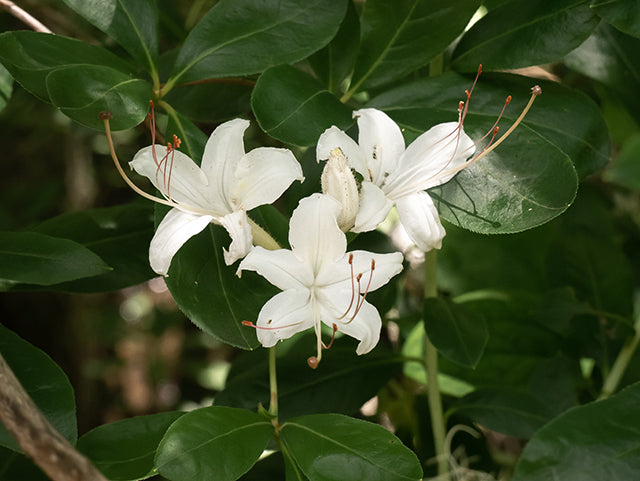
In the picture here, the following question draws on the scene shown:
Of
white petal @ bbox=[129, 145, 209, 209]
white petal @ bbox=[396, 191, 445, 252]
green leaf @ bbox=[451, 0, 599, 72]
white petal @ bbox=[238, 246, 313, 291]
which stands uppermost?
green leaf @ bbox=[451, 0, 599, 72]

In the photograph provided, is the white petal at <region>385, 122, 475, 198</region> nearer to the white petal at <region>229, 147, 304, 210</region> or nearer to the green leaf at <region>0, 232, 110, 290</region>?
the white petal at <region>229, 147, 304, 210</region>

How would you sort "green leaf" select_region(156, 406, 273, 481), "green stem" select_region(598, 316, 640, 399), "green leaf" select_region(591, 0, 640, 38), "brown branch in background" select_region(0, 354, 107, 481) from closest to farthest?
"brown branch in background" select_region(0, 354, 107, 481) → "green leaf" select_region(156, 406, 273, 481) → "green leaf" select_region(591, 0, 640, 38) → "green stem" select_region(598, 316, 640, 399)

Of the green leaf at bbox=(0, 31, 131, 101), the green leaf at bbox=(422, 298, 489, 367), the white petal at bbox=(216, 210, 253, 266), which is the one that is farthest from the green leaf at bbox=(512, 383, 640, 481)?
the green leaf at bbox=(0, 31, 131, 101)

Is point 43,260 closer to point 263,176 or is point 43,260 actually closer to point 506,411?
point 263,176

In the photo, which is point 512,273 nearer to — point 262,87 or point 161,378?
point 262,87

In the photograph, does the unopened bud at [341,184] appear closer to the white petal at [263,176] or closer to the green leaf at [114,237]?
the white petal at [263,176]

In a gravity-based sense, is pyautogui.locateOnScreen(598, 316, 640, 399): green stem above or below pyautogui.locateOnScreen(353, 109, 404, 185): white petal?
below

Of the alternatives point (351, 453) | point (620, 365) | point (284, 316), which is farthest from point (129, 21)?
point (620, 365)
